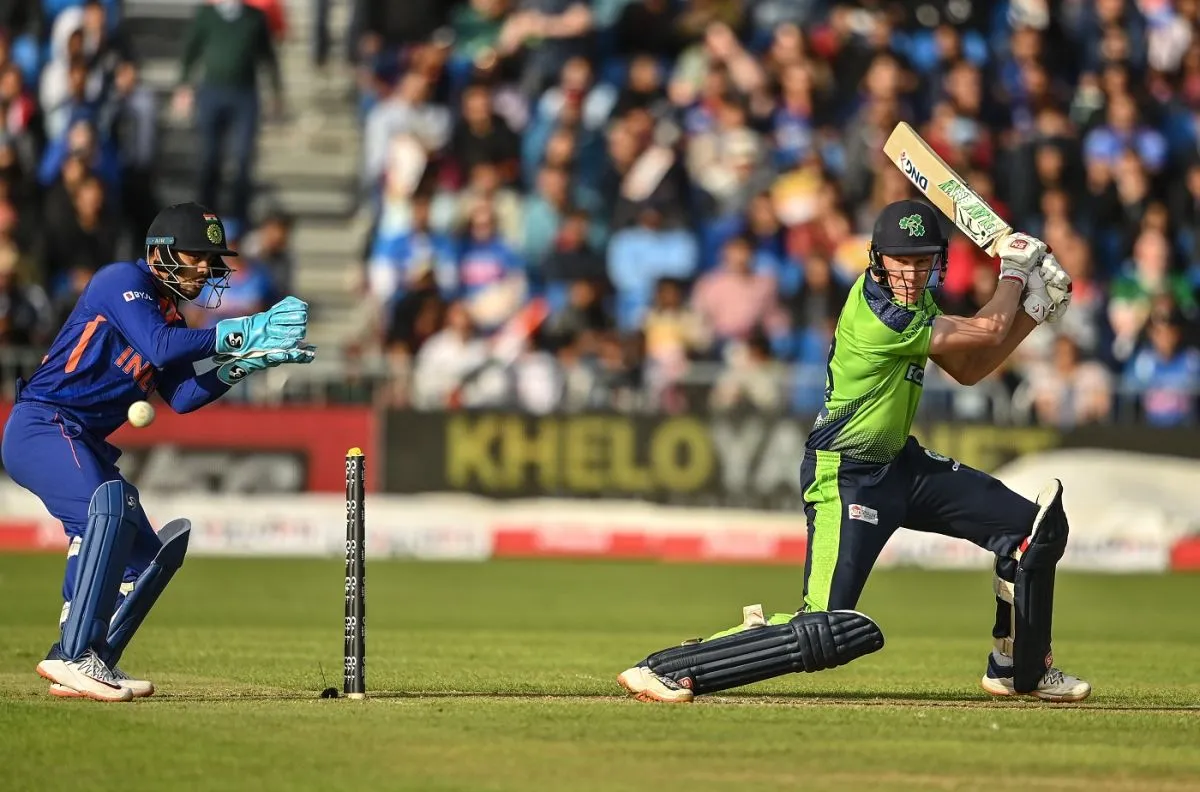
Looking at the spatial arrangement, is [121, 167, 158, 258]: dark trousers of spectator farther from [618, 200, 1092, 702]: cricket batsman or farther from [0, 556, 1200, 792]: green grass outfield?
[618, 200, 1092, 702]: cricket batsman

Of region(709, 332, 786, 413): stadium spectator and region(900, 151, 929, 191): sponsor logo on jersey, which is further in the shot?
region(709, 332, 786, 413): stadium spectator

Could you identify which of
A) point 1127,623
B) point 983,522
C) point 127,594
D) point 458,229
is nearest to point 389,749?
point 127,594

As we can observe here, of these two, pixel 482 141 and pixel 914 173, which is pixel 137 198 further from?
pixel 914 173

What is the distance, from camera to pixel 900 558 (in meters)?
17.6

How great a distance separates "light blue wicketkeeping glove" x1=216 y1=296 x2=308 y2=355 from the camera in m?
8.23

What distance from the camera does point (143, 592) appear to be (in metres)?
8.50

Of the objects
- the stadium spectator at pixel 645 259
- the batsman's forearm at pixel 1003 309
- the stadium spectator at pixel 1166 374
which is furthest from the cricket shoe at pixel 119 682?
the stadium spectator at pixel 1166 374

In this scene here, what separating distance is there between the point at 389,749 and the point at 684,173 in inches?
487

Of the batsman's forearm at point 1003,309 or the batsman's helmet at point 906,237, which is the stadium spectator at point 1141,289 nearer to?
the batsman's forearm at point 1003,309

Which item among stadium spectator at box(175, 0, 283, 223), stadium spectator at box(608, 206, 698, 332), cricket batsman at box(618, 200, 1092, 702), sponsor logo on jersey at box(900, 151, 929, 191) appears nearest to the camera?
cricket batsman at box(618, 200, 1092, 702)

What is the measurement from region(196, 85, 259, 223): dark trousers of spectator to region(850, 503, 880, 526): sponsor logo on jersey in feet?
40.1

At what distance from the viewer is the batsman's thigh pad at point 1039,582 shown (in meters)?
8.48

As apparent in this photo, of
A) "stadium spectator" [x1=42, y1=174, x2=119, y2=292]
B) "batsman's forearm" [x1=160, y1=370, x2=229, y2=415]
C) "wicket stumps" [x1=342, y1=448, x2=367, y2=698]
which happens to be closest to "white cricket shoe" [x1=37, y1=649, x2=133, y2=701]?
"wicket stumps" [x1=342, y1=448, x2=367, y2=698]

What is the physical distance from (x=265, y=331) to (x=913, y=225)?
2528mm
